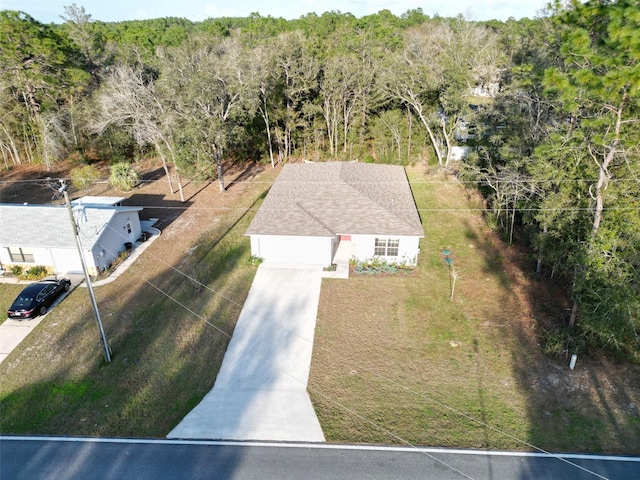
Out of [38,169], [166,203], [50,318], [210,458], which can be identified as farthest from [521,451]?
[38,169]

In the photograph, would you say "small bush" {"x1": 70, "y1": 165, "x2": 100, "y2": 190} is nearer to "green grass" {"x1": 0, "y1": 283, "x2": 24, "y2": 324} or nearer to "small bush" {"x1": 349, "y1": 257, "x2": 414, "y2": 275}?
"green grass" {"x1": 0, "y1": 283, "x2": 24, "y2": 324}

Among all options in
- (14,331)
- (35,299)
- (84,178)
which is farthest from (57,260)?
(84,178)

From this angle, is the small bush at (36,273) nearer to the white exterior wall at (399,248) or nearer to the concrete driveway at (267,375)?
the concrete driveway at (267,375)

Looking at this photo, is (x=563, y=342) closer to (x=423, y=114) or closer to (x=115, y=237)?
(x=115, y=237)

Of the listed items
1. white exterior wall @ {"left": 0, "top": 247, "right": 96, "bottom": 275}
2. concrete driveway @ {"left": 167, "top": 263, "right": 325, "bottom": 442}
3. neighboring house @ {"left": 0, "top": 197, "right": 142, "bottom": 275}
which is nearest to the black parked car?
white exterior wall @ {"left": 0, "top": 247, "right": 96, "bottom": 275}

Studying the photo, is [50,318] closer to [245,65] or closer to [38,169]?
[245,65]
